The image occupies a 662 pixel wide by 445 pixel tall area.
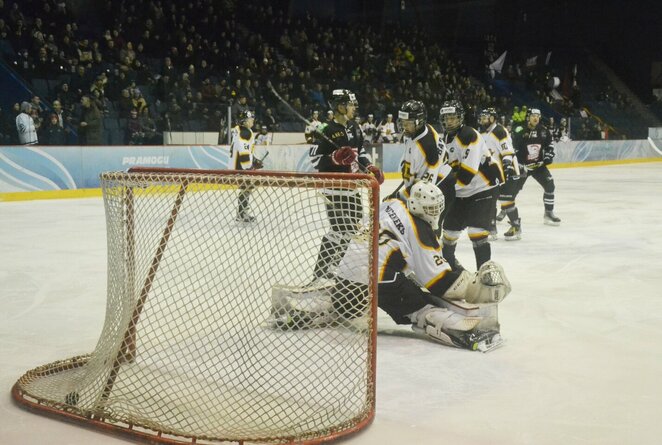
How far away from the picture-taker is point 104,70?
1337 centimetres

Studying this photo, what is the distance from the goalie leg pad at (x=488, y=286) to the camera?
12.6ft

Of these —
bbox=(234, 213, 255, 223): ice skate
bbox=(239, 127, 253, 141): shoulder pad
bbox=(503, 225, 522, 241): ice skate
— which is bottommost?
bbox=(503, 225, 522, 241): ice skate

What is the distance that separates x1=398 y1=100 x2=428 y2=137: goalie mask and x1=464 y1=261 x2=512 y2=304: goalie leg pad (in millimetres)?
1649

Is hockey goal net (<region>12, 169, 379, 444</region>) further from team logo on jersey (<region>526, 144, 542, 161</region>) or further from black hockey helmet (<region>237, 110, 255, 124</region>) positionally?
team logo on jersey (<region>526, 144, 542, 161</region>)

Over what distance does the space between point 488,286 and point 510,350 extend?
0.32 metres

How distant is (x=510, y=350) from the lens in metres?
3.81

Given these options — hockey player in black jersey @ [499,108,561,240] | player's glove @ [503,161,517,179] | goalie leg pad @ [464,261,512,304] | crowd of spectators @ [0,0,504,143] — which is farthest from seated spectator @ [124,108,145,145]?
goalie leg pad @ [464,261,512,304]

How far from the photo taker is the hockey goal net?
109 inches

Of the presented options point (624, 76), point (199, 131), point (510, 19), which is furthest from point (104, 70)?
point (624, 76)

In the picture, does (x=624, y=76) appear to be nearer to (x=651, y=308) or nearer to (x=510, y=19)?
(x=510, y=19)

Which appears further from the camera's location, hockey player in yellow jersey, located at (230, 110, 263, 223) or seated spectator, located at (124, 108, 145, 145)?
seated spectator, located at (124, 108, 145, 145)

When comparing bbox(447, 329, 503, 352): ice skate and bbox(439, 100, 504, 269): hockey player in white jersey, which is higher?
bbox(439, 100, 504, 269): hockey player in white jersey

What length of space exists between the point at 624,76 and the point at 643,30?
174 cm

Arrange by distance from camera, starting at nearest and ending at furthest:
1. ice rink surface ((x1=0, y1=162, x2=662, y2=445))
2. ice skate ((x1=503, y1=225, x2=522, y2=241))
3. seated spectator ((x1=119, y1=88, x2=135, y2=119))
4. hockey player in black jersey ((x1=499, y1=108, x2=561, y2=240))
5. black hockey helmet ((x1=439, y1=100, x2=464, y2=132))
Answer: ice rink surface ((x1=0, y1=162, x2=662, y2=445)), black hockey helmet ((x1=439, y1=100, x2=464, y2=132)), ice skate ((x1=503, y1=225, x2=522, y2=241)), hockey player in black jersey ((x1=499, y1=108, x2=561, y2=240)), seated spectator ((x1=119, y1=88, x2=135, y2=119))
